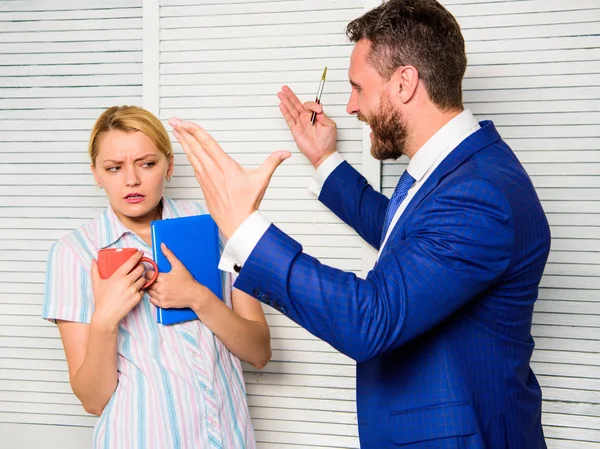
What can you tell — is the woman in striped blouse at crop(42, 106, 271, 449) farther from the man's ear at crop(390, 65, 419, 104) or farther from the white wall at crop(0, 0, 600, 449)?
the man's ear at crop(390, 65, 419, 104)

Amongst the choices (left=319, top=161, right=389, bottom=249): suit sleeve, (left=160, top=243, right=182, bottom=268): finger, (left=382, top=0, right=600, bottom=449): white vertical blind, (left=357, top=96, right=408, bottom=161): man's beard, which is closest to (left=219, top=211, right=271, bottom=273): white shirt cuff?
(left=160, top=243, right=182, bottom=268): finger

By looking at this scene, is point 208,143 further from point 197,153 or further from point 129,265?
point 129,265

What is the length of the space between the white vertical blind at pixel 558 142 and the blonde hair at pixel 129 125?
2.51 ft

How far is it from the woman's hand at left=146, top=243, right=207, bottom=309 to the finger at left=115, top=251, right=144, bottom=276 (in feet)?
0.16

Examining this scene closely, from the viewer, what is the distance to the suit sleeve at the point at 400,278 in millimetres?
975

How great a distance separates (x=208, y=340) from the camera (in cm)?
132

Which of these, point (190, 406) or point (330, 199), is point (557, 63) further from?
point (190, 406)

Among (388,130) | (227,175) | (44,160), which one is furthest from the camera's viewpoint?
(44,160)

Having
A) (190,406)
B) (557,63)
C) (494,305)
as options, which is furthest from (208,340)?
(557,63)

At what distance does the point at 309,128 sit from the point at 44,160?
0.79m

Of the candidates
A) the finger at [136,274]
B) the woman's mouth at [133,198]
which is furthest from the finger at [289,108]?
the finger at [136,274]

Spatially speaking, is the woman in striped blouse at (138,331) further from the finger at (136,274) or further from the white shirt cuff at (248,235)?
the white shirt cuff at (248,235)

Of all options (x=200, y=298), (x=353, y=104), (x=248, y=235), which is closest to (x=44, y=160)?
(x=200, y=298)

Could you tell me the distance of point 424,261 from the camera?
1000 millimetres
